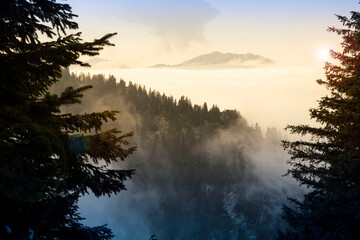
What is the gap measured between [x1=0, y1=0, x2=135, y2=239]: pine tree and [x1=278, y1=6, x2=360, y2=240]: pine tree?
580 centimetres

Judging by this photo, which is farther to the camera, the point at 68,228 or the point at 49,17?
the point at 68,228

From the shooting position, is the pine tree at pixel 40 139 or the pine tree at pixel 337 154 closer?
the pine tree at pixel 40 139

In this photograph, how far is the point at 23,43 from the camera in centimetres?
Answer: 522

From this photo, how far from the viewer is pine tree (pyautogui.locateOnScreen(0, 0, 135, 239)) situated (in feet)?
12.9

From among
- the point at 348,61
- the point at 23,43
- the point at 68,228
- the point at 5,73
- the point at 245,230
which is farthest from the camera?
the point at 245,230

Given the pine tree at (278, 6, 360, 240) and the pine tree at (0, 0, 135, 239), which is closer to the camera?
the pine tree at (0, 0, 135, 239)

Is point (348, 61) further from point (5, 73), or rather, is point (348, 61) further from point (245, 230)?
point (245, 230)

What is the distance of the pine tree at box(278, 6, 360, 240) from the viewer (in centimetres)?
717

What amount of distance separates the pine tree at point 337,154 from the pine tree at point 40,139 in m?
5.80

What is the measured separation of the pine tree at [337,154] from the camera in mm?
7172

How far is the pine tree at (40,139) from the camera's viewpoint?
3.94 meters

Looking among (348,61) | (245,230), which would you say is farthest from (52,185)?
(245,230)

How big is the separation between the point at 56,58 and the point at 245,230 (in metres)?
213

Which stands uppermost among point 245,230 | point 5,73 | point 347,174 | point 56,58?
point 56,58
